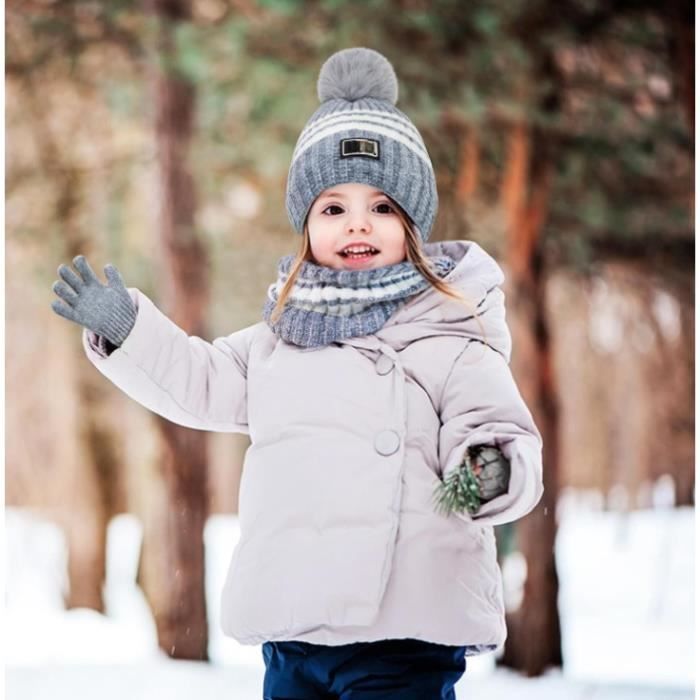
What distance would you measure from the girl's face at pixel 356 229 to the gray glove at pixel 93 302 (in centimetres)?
39

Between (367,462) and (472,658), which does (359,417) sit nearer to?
(367,462)

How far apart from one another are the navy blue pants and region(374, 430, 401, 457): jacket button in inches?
12.8

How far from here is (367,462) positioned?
6.37 feet

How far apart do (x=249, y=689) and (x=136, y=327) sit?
9.31 feet

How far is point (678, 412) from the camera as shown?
29.2ft

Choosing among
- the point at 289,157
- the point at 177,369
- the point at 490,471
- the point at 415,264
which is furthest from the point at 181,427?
the point at 490,471

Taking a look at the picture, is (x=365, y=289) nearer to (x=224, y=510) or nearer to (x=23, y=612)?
(x=23, y=612)

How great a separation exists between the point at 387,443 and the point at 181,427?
13.2 ft

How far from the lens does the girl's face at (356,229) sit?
2.10 m

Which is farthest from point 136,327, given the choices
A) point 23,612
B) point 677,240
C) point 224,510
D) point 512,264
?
point 224,510

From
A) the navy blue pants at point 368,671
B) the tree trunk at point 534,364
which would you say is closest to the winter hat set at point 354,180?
the navy blue pants at point 368,671

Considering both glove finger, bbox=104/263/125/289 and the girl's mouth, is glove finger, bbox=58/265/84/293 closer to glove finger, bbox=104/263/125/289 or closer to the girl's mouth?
glove finger, bbox=104/263/125/289

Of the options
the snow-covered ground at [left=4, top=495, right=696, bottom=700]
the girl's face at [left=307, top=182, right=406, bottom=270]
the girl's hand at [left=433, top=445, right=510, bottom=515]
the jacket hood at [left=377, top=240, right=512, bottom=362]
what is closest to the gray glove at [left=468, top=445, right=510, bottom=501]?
the girl's hand at [left=433, top=445, right=510, bottom=515]

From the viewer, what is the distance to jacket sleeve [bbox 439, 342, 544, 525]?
1.81 meters
